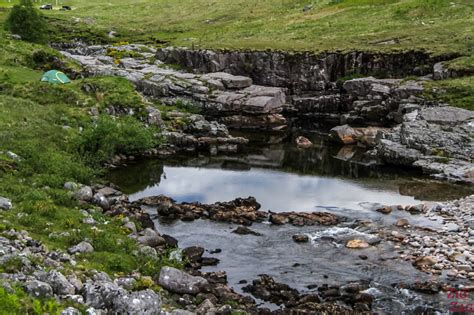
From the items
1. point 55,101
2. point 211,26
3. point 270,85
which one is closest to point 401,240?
point 55,101

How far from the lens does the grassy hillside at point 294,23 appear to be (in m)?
82.8

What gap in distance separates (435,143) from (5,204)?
38.0 metres

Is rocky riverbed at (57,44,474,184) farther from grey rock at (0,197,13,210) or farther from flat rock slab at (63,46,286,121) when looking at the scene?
grey rock at (0,197,13,210)

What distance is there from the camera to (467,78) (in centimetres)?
6406

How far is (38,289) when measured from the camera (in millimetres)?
18734

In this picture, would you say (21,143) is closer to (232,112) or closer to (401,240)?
(401,240)

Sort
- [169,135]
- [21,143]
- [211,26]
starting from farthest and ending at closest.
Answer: [211,26]
[169,135]
[21,143]

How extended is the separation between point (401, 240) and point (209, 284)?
13.1 metres

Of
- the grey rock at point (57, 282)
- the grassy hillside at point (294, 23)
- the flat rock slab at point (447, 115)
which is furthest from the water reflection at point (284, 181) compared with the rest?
the grassy hillside at point (294, 23)

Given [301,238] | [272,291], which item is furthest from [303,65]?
[272,291]

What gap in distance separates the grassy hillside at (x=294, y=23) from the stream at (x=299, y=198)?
27633 millimetres

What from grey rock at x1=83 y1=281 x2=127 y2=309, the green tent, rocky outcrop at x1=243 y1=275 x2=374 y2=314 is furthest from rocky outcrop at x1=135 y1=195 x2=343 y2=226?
the green tent

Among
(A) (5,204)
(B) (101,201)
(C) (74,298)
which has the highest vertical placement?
(A) (5,204)

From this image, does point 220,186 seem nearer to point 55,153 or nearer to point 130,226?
point 55,153
